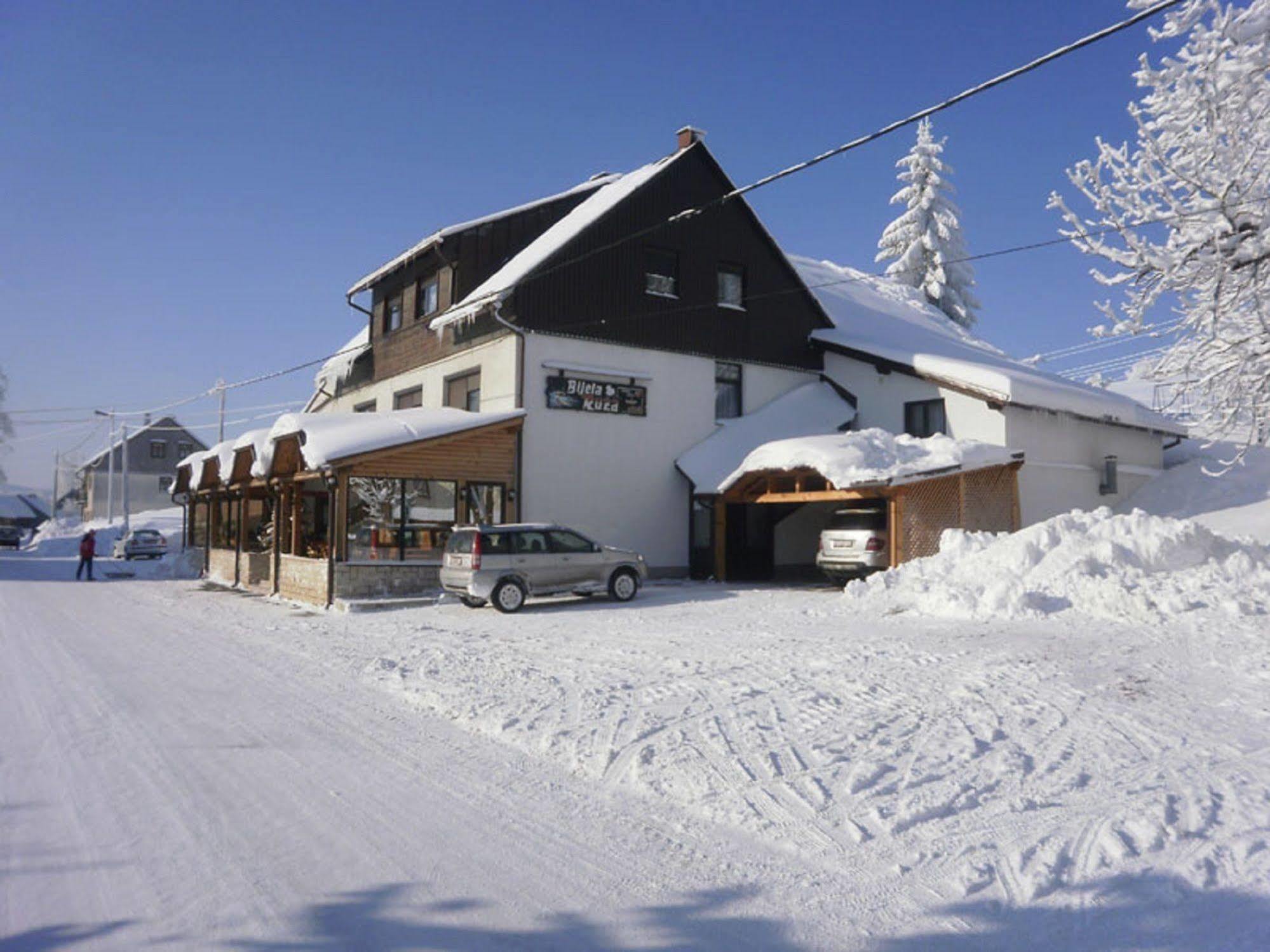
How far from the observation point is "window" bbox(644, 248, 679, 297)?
22562 millimetres

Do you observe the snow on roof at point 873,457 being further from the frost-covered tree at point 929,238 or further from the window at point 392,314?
the frost-covered tree at point 929,238

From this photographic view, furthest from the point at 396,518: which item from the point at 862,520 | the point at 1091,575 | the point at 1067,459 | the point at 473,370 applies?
the point at 1067,459

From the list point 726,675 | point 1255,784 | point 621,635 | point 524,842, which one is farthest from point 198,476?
point 1255,784

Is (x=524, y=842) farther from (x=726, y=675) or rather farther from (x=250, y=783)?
(x=726, y=675)

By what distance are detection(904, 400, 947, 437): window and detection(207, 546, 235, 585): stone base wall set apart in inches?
733

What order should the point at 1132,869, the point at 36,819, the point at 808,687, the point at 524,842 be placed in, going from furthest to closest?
the point at 808,687
the point at 36,819
the point at 524,842
the point at 1132,869

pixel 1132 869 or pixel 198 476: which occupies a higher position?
pixel 198 476

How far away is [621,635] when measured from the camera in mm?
12055

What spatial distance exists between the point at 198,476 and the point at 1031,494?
76.1 ft

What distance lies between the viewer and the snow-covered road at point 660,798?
399 cm

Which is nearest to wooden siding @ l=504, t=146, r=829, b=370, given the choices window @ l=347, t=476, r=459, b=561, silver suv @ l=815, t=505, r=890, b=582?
window @ l=347, t=476, r=459, b=561

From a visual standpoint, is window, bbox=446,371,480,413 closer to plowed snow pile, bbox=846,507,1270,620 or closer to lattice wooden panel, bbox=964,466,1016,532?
plowed snow pile, bbox=846,507,1270,620

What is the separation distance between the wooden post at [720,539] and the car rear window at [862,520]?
10.8 ft

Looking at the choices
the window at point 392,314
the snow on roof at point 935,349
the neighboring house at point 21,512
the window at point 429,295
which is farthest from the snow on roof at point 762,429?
the neighboring house at point 21,512
